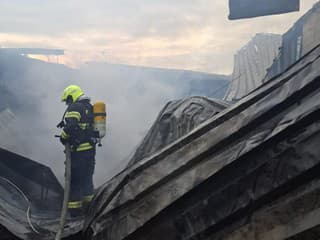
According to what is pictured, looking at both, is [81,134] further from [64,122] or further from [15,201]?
[15,201]

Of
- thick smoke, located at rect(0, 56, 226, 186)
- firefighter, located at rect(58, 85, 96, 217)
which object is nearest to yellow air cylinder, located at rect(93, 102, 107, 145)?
firefighter, located at rect(58, 85, 96, 217)

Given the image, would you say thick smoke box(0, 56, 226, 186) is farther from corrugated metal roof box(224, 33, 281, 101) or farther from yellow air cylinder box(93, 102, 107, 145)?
yellow air cylinder box(93, 102, 107, 145)

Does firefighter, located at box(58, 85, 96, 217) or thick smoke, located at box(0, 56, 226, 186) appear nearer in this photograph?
firefighter, located at box(58, 85, 96, 217)

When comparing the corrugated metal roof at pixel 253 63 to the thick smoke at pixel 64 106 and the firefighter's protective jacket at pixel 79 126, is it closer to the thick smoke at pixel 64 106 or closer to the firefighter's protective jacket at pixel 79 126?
the thick smoke at pixel 64 106

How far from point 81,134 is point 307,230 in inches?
118

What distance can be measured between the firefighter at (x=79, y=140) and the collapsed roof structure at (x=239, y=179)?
1771 millimetres

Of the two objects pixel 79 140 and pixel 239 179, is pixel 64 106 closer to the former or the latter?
pixel 79 140

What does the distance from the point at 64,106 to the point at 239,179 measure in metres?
9.73

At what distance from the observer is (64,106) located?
1093cm

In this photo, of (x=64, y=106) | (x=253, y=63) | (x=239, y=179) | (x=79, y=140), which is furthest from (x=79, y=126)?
(x=253, y=63)

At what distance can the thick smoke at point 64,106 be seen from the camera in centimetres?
840

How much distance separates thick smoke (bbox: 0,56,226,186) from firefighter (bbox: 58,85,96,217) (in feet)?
7.03

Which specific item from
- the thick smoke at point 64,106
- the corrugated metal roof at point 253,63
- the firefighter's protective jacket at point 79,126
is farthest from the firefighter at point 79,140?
the corrugated metal roof at point 253,63

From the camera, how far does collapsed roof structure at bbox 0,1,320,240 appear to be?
1.58 meters
